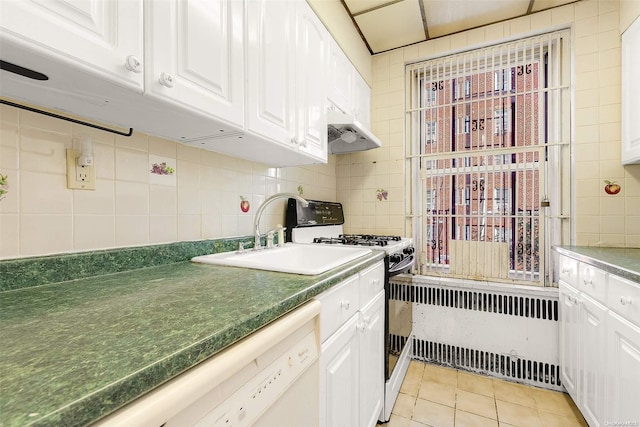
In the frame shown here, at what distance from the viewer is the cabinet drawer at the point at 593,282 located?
1.29m

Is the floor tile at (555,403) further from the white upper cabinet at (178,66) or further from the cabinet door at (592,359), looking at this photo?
the white upper cabinet at (178,66)

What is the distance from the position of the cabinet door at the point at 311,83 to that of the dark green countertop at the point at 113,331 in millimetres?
830

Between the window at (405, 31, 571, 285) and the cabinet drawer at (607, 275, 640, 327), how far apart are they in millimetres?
887

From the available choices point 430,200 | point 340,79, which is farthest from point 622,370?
point 340,79

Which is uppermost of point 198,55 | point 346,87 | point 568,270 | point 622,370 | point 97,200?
point 346,87

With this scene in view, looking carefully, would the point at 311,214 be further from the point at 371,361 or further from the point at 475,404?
the point at 475,404

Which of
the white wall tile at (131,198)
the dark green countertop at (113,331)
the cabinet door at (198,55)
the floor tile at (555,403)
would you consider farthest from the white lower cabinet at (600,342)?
the white wall tile at (131,198)

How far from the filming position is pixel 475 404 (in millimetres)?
1753

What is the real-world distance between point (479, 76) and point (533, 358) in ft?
7.01

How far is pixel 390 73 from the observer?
2.54 m

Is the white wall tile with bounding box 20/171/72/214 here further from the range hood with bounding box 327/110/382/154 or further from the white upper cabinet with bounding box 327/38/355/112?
the white upper cabinet with bounding box 327/38/355/112

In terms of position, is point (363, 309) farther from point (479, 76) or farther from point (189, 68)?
point (479, 76)

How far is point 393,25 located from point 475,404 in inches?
106

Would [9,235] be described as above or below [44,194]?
below
